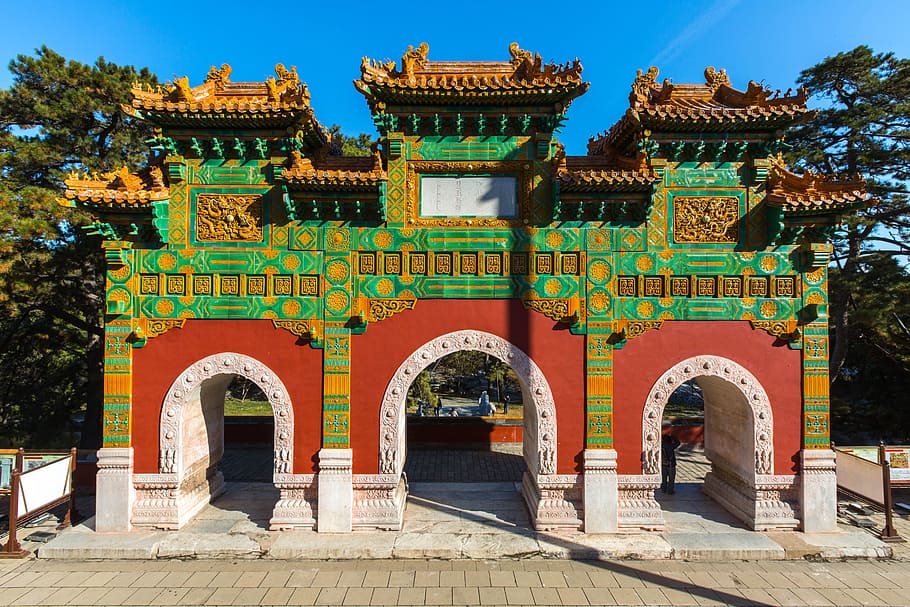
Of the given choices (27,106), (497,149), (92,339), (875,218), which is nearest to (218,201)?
(497,149)

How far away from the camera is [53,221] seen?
11.5 m

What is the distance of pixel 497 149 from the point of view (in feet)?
27.0

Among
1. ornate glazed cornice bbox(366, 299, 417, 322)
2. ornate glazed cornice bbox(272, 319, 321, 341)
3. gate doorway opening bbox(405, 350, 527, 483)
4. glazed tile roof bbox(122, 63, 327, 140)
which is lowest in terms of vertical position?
gate doorway opening bbox(405, 350, 527, 483)

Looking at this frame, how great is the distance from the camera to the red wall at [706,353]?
8008mm

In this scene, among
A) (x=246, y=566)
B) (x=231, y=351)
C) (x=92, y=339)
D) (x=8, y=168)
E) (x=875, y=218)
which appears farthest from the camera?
(x=875, y=218)

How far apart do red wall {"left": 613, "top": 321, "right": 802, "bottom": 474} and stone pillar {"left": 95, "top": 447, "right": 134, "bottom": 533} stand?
9048 mm

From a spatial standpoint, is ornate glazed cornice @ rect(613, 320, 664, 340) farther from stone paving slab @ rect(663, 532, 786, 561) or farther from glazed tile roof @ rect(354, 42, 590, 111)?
glazed tile roof @ rect(354, 42, 590, 111)

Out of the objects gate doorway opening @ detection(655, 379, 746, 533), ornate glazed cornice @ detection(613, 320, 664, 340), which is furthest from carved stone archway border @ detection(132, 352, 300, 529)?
gate doorway opening @ detection(655, 379, 746, 533)

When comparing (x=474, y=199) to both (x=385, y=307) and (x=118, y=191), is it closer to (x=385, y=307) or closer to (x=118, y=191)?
(x=385, y=307)

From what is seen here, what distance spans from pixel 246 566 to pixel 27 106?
15.2 meters

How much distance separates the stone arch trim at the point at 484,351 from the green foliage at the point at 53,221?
1032 centimetres

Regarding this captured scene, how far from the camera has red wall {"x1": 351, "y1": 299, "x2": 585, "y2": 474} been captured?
803cm

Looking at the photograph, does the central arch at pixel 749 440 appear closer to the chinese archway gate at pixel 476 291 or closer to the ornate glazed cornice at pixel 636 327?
the chinese archway gate at pixel 476 291

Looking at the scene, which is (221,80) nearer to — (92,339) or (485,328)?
(485,328)
